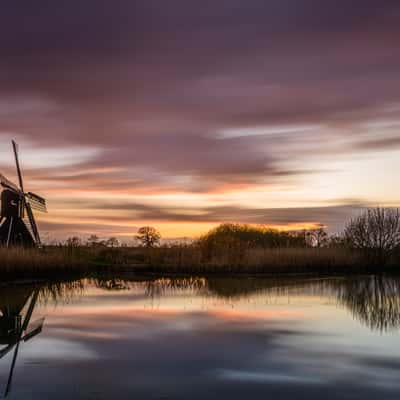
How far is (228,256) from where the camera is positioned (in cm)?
2684

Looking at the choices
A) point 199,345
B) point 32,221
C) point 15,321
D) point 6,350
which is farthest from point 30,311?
point 32,221

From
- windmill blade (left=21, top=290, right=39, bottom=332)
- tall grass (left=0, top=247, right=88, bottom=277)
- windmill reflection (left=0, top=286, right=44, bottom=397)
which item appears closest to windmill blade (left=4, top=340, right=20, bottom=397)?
windmill reflection (left=0, top=286, right=44, bottom=397)

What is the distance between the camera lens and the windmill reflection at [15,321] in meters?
9.04

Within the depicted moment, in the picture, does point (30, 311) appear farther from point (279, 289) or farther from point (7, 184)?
point (7, 184)

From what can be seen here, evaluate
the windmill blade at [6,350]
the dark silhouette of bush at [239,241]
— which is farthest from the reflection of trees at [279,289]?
the windmill blade at [6,350]

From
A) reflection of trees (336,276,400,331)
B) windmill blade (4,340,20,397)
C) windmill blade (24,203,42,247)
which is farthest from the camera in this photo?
windmill blade (24,203,42,247)

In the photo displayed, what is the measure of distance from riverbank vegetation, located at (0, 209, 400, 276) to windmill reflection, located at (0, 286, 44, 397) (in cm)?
334

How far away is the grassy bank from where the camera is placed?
80.0 ft

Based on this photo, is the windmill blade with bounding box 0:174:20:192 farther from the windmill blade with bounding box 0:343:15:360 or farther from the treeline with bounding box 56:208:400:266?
the windmill blade with bounding box 0:343:15:360

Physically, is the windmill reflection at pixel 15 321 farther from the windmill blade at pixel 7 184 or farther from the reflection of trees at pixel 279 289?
the windmill blade at pixel 7 184

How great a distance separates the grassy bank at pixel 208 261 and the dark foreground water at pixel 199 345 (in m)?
6.41

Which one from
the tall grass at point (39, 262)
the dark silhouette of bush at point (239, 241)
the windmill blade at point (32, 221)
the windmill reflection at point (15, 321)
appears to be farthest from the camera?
the windmill blade at point (32, 221)

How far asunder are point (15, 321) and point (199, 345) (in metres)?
4.32

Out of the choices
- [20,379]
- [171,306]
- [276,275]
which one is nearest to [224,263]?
[276,275]
